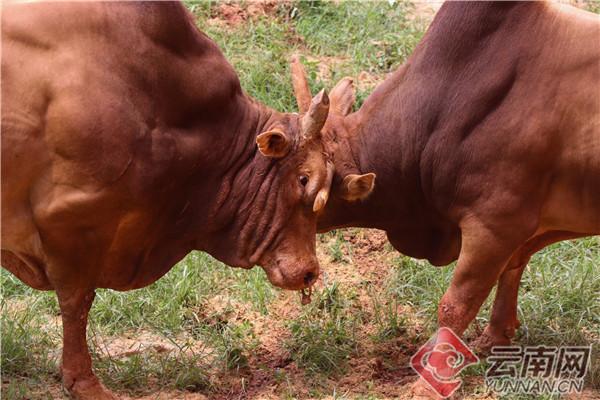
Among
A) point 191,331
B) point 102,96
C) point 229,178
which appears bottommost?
point 191,331

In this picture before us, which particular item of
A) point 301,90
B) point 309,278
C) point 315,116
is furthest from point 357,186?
point 301,90

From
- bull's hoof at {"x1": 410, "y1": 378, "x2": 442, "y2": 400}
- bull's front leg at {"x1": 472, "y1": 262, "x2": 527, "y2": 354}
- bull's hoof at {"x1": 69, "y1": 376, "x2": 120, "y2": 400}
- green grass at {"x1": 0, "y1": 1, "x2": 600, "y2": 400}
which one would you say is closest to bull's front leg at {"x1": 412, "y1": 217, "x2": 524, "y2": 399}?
bull's hoof at {"x1": 410, "y1": 378, "x2": 442, "y2": 400}

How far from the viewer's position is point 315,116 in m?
6.12

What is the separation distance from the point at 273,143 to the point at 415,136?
33.2 inches

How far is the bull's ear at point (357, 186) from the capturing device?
6230 mm

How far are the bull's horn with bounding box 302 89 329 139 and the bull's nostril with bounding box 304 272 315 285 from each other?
28.9 inches

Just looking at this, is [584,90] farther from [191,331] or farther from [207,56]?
[191,331]

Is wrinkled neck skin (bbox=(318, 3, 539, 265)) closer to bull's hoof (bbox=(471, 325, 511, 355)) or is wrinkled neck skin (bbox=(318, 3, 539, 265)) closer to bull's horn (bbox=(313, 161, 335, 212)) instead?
bull's horn (bbox=(313, 161, 335, 212))

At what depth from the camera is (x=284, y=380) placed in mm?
6605

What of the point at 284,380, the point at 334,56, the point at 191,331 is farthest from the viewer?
the point at 334,56

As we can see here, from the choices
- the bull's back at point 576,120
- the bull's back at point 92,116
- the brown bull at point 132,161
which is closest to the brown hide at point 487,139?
the bull's back at point 576,120

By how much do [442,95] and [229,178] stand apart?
1212mm

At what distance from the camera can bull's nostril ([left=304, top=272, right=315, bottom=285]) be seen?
Answer: 20.7ft

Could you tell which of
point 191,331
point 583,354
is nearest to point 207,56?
point 191,331
